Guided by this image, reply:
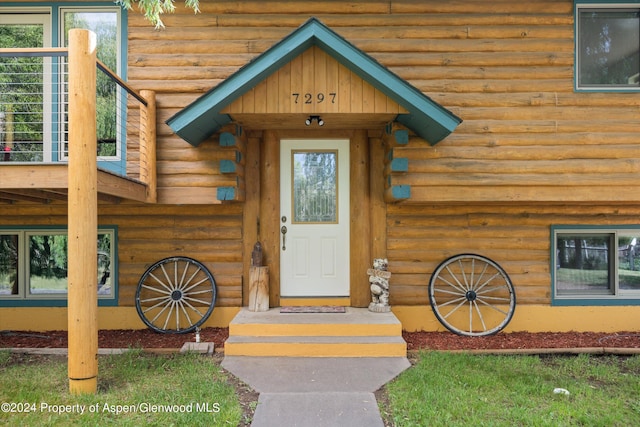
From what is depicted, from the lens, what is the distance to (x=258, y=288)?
18.1 feet

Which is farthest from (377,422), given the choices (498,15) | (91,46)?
(498,15)

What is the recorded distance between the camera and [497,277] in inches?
234

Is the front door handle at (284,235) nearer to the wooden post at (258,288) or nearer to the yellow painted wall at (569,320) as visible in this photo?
the wooden post at (258,288)

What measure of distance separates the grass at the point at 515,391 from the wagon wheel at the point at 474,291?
45.3 inches

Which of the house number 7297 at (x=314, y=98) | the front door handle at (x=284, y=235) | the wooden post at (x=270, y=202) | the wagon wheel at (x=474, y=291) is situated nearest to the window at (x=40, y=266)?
the wooden post at (x=270, y=202)

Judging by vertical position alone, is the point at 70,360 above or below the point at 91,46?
below

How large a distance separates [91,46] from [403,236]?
4529 mm

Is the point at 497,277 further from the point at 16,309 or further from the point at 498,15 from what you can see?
the point at 16,309

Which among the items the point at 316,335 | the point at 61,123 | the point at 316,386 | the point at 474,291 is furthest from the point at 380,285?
the point at 61,123

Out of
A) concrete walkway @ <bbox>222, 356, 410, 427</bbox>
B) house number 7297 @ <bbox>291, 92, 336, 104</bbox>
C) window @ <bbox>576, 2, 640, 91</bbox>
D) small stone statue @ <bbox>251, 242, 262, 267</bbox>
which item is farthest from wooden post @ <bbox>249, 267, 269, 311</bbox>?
window @ <bbox>576, 2, 640, 91</bbox>

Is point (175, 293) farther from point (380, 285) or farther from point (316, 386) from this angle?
point (380, 285)

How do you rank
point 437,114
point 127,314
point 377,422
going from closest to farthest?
point 377,422 → point 437,114 → point 127,314

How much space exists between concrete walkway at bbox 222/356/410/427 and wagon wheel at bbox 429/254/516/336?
1.74 m

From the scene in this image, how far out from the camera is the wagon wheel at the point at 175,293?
582 cm
